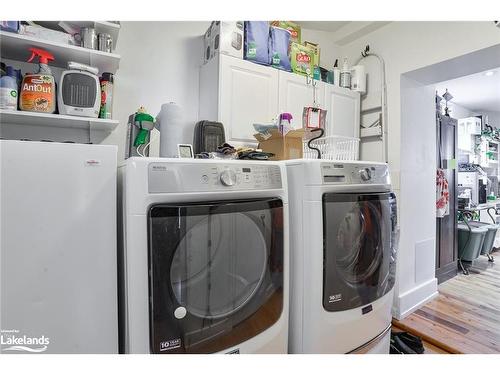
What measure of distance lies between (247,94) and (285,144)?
0.60 m

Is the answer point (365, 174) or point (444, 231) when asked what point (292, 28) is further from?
point (444, 231)

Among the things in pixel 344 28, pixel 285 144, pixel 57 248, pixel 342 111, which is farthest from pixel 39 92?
pixel 344 28

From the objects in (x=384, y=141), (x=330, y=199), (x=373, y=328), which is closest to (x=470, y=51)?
(x=384, y=141)

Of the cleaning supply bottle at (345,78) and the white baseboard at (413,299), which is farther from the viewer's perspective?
the cleaning supply bottle at (345,78)

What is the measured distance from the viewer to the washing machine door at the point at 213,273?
3.12 ft

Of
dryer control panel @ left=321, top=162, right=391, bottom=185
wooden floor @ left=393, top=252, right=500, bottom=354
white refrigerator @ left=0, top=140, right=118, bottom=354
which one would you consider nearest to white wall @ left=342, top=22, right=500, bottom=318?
wooden floor @ left=393, top=252, right=500, bottom=354

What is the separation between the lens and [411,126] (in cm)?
Result: 270

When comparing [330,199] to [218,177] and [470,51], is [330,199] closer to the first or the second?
[218,177]

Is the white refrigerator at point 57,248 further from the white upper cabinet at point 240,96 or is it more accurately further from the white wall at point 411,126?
the white wall at point 411,126

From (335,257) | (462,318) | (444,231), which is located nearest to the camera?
(335,257)

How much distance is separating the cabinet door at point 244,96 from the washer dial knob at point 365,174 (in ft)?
3.02

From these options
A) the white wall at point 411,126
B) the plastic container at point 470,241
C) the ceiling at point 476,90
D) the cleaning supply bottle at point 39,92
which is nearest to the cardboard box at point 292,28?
the white wall at point 411,126
